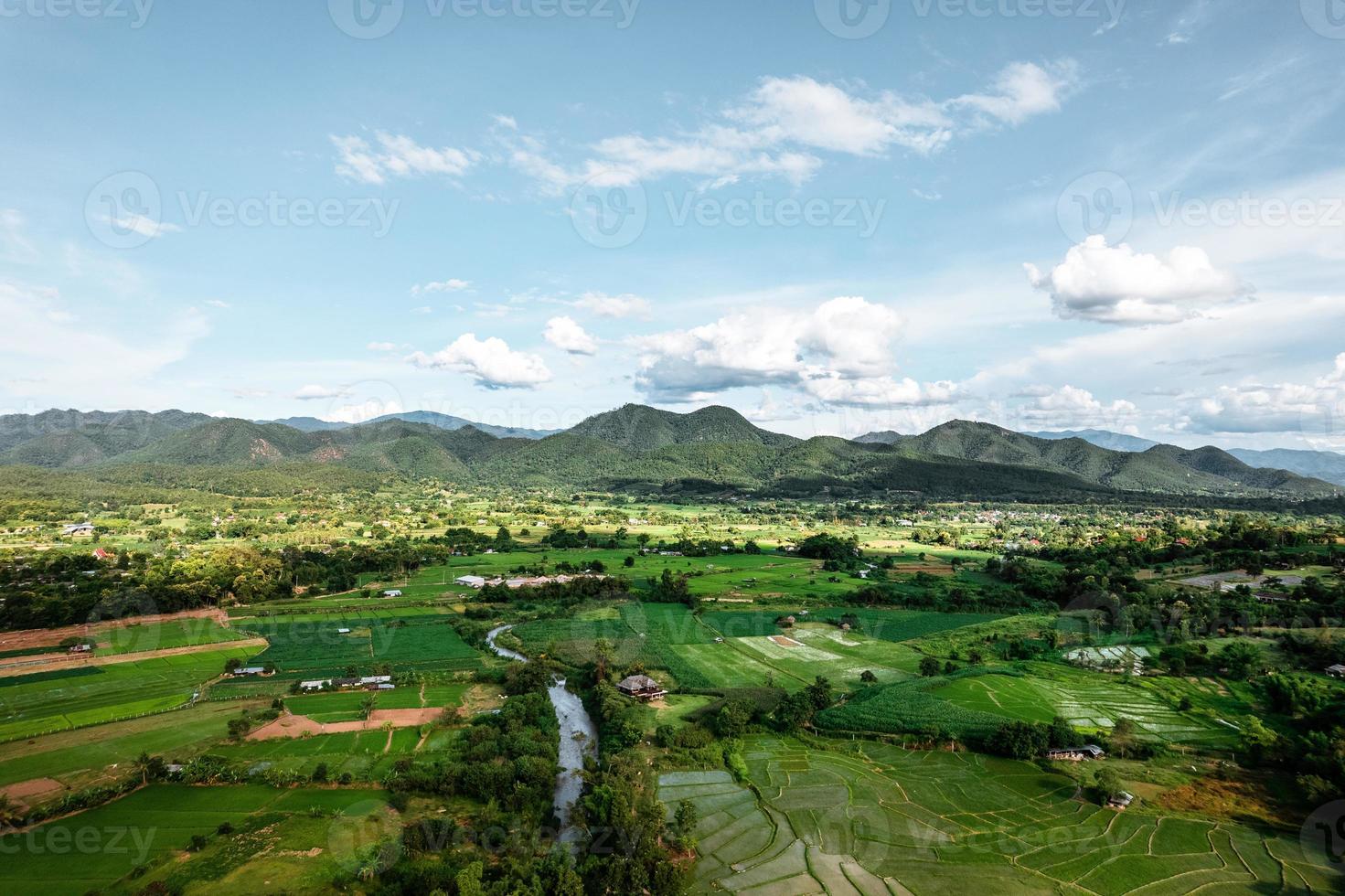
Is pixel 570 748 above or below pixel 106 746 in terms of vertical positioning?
below

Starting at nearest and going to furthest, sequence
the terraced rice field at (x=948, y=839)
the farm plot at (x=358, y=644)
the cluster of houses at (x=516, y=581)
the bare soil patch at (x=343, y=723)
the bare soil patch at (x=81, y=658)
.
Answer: the terraced rice field at (x=948, y=839) < the bare soil patch at (x=343, y=723) < the bare soil patch at (x=81, y=658) < the farm plot at (x=358, y=644) < the cluster of houses at (x=516, y=581)

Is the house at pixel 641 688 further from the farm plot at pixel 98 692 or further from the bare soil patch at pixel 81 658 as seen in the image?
the bare soil patch at pixel 81 658

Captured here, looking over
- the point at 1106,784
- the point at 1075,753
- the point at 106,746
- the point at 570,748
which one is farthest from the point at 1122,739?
the point at 106,746

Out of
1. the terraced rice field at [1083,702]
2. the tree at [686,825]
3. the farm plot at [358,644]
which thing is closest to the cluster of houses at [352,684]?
the farm plot at [358,644]

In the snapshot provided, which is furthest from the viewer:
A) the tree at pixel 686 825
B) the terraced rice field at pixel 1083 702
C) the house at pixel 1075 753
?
the terraced rice field at pixel 1083 702

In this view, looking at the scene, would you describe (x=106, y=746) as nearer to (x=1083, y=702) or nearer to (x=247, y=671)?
(x=247, y=671)

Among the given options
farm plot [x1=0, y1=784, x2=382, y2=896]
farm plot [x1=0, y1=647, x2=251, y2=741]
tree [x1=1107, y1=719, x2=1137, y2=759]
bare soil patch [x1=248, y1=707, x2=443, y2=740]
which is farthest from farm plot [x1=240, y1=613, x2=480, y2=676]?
tree [x1=1107, y1=719, x2=1137, y2=759]

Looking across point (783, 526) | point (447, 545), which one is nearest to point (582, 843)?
point (447, 545)
